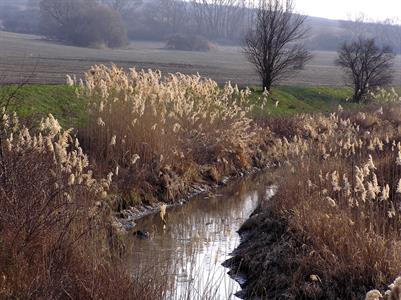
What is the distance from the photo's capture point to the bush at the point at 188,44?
8862cm

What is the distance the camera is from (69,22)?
266 ft

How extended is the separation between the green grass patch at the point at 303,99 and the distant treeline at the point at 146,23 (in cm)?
3056

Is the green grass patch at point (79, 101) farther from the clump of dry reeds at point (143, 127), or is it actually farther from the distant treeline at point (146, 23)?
the distant treeline at point (146, 23)

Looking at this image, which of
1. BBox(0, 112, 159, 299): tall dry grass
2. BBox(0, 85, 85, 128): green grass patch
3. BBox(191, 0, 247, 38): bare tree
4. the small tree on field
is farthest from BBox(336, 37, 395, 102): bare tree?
BBox(191, 0, 247, 38): bare tree

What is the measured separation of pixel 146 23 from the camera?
113250 millimetres

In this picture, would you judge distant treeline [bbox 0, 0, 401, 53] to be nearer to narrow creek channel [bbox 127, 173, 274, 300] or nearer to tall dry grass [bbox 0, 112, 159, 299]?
narrow creek channel [bbox 127, 173, 274, 300]

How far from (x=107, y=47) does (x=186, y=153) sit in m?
62.8

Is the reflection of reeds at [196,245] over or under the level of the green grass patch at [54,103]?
under

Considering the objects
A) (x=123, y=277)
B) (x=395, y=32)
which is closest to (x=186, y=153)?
A: (x=123, y=277)

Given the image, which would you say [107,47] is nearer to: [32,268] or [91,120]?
[91,120]

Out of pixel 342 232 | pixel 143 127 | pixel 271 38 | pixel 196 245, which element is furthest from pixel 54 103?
pixel 271 38

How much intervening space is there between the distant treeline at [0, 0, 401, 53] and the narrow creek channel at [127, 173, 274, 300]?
52166mm

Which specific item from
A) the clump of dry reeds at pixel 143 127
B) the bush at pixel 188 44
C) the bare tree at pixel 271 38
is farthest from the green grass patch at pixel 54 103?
the bush at pixel 188 44

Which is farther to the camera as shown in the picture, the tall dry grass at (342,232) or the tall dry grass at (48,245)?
the tall dry grass at (342,232)
